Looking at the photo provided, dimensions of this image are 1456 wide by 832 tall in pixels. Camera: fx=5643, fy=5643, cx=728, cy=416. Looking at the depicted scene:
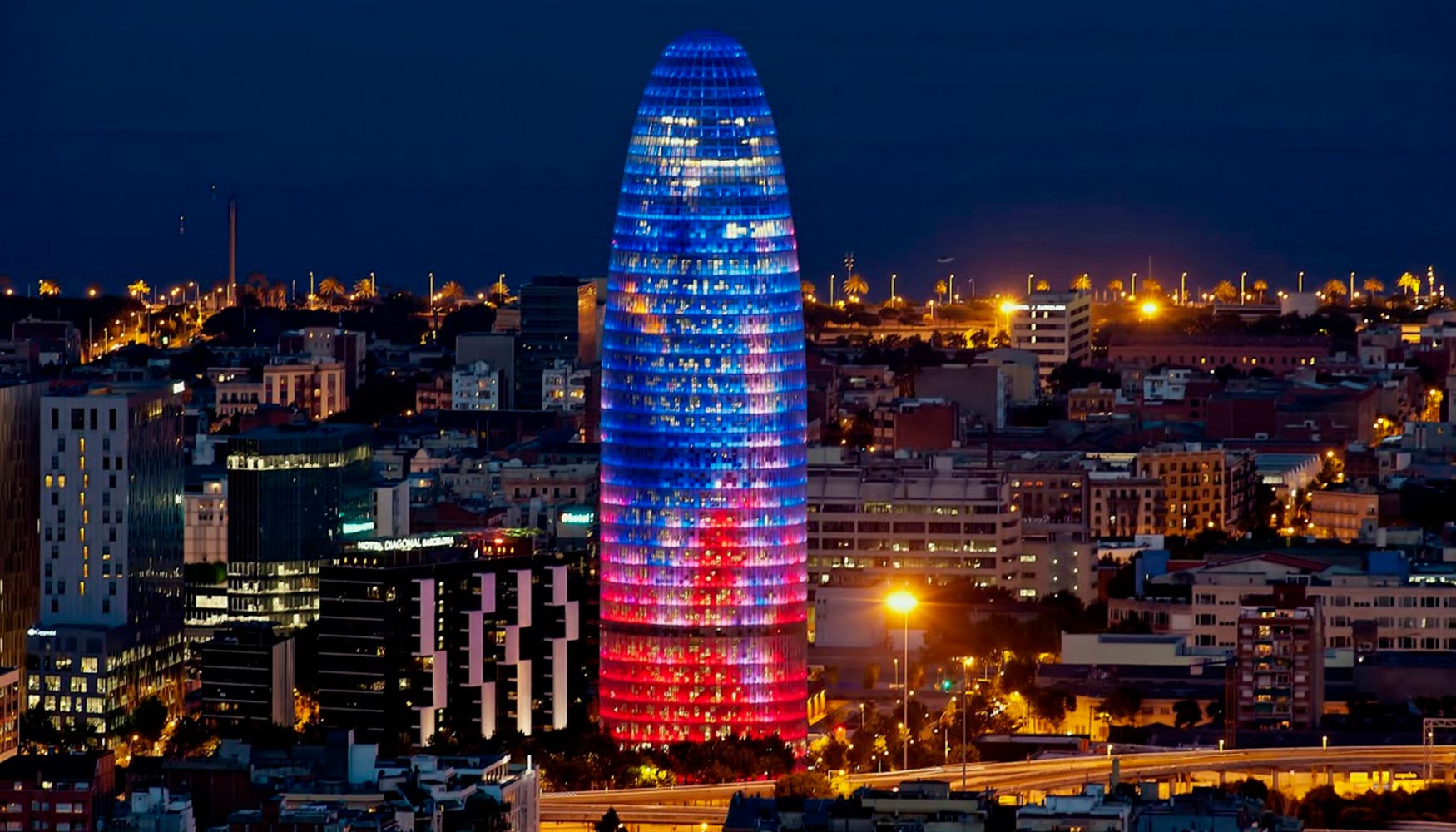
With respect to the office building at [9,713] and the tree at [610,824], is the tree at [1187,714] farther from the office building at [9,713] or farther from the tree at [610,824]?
the office building at [9,713]

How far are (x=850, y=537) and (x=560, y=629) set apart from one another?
2072cm

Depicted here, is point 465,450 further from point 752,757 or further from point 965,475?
point 752,757

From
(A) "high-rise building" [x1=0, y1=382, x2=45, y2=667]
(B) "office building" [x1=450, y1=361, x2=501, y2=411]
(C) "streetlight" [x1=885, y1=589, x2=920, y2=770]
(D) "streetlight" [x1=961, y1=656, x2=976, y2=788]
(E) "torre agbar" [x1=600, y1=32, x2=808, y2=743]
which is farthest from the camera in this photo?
(B) "office building" [x1=450, y1=361, x2=501, y2=411]

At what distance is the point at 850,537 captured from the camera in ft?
390

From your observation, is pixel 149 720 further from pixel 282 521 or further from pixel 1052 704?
pixel 1052 704

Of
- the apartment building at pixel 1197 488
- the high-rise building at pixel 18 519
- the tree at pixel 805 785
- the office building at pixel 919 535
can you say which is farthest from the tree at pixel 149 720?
the apartment building at pixel 1197 488

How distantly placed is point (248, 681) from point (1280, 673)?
18.1 meters

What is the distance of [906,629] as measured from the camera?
104750mm

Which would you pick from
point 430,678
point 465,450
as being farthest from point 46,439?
point 465,450

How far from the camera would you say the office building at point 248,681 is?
9831 centimetres

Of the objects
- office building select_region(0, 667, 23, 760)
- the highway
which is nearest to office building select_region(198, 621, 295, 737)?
office building select_region(0, 667, 23, 760)

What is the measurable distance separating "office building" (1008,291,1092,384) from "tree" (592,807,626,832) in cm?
8864

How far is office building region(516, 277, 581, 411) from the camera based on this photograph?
16838cm

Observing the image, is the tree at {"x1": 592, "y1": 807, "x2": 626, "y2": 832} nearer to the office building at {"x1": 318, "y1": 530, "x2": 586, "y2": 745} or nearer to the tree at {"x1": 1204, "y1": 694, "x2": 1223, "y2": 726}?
the office building at {"x1": 318, "y1": 530, "x2": 586, "y2": 745}
